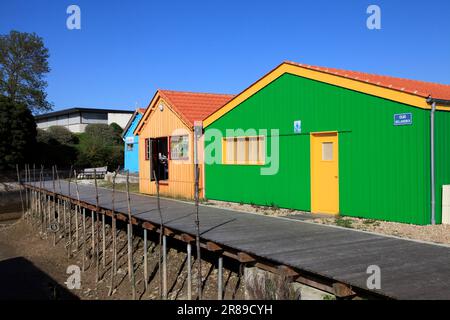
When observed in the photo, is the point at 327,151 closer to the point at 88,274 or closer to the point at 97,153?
the point at 88,274

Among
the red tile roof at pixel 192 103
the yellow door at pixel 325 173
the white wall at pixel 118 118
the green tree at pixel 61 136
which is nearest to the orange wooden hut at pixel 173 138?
the red tile roof at pixel 192 103

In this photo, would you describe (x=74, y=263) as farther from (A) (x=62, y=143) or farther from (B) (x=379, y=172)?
(A) (x=62, y=143)

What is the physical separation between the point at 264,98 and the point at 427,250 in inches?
282

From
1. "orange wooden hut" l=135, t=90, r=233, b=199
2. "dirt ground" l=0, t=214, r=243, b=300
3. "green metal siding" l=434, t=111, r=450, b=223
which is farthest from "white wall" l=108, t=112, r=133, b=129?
"green metal siding" l=434, t=111, r=450, b=223

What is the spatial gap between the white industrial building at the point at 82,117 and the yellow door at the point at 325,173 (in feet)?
146

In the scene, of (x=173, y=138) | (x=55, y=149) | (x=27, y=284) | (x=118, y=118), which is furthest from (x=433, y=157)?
(x=118, y=118)

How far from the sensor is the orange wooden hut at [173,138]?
15.3m

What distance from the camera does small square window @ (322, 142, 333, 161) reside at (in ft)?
35.4

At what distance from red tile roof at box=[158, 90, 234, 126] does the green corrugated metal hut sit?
1.06 meters

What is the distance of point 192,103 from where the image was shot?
54.2 feet

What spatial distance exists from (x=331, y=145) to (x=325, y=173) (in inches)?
27.1

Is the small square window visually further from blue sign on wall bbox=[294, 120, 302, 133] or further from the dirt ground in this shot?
the dirt ground

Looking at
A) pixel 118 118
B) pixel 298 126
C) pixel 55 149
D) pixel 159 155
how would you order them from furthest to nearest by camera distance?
pixel 118 118 < pixel 55 149 < pixel 159 155 < pixel 298 126

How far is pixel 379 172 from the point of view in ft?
31.3
